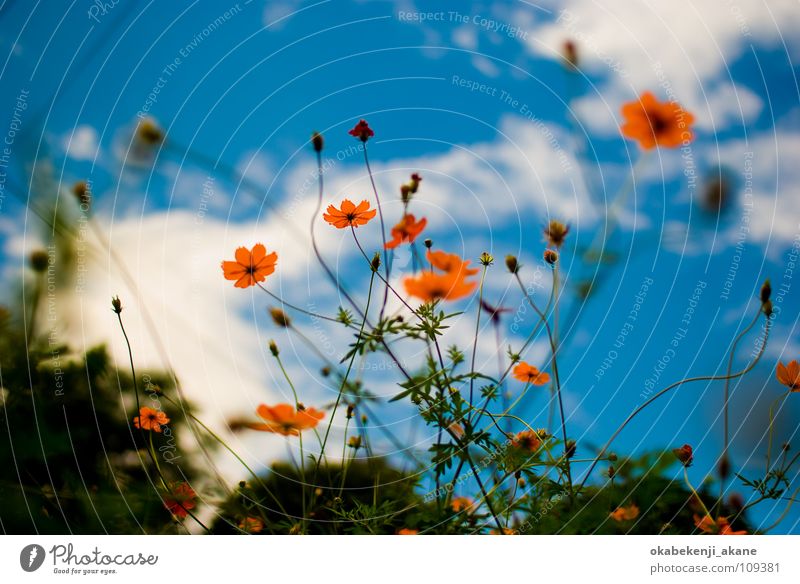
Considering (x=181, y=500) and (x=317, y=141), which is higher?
(x=317, y=141)

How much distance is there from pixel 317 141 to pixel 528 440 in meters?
0.95


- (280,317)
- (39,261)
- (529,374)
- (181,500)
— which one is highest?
(39,261)

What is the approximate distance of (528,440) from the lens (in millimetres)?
1522

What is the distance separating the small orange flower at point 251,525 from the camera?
154 centimetres

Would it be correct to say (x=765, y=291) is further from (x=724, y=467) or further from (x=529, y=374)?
(x=529, y=374)

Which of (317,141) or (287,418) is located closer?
(287,418)

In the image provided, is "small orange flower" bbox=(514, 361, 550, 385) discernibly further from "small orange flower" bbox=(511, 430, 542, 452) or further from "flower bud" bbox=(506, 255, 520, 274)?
"flower bud" bbox=(506, 255, 520, 274)

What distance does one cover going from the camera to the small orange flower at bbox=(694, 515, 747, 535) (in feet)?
4.99

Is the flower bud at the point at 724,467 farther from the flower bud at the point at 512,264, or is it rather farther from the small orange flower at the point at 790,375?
the flower bud at the point at 512,264

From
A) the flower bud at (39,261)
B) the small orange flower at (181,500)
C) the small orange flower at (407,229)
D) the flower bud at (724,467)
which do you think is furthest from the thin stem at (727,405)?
the flower bud at (39,261)

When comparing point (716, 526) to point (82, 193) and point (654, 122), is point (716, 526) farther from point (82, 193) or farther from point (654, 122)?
point (82, 193)

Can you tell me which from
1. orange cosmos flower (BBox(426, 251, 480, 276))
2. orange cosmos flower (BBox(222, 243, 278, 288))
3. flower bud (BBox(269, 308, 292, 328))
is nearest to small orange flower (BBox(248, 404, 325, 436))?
flower bud (BBox(269, 308, 292, 328))

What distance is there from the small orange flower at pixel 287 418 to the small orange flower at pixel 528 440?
19.3 inches
